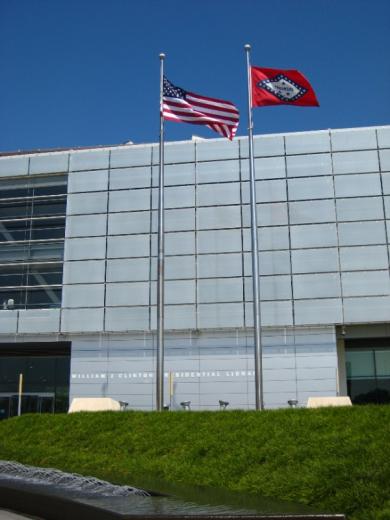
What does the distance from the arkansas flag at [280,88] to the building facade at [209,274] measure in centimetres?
1378

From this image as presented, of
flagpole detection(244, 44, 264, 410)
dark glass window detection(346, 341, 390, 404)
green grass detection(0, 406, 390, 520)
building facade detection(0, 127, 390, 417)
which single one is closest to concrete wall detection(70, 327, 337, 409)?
building facade detection(0, 127, 390, 417)

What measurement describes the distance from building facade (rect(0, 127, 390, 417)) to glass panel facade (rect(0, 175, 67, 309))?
98 millimetres

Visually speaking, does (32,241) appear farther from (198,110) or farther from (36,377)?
(198,110)

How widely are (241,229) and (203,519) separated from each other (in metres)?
32.2

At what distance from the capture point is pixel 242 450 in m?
12.7

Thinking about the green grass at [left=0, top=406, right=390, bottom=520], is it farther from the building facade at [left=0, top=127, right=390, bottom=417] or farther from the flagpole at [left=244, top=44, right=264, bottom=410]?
the building facade at [left=0, top=127, right=390, bottom=417]

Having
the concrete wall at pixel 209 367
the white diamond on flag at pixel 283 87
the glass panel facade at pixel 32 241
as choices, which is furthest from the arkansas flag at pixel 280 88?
the glass panel facade at pixel 32 241

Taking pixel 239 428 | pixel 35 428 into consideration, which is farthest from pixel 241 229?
pixel 239 428

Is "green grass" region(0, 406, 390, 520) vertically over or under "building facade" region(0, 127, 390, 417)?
under

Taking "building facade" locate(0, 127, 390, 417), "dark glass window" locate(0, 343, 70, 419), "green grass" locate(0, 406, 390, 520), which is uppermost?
"building facade" locate(0, 127, 390, 417)

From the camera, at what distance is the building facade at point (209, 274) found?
37.6 metres

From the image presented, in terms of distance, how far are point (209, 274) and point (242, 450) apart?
26345 mm

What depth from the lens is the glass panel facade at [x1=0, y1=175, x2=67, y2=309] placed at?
41156mm

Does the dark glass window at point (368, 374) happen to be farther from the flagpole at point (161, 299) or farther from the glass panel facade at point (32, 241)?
the flagpole at point (161, 299)
